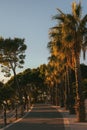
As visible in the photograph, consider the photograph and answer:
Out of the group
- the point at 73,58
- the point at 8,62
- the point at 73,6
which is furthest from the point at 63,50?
the point at 8,62

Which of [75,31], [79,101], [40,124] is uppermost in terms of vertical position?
[75,31]

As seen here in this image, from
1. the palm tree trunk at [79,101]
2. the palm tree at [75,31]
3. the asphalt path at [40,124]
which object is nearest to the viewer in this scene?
the asphalt path at [40,124]

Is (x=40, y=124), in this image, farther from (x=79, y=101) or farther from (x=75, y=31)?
(x=75, y=31)

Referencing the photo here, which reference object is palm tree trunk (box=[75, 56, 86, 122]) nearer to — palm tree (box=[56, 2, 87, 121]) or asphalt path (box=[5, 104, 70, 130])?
palm tree (box=[56, 2, 87, 121])

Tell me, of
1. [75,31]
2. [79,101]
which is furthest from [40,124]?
[75,31]

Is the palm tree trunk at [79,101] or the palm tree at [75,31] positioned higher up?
the palm tree at [75,31]

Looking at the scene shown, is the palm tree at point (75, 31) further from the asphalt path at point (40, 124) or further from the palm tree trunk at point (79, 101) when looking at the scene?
the asphalt path at point (40, 124)

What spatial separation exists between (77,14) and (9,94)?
11.5 metres

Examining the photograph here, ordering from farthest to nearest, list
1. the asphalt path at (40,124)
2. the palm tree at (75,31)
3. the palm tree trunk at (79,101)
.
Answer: the palm tree trunk at (79,101), the palm tree at (75,31), the asphalt path at (40,124)

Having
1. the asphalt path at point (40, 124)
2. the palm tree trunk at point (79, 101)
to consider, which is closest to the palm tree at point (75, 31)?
the palm tree trunk at point (79, 101)

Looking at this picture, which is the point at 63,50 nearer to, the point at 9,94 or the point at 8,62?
the point at 9,94

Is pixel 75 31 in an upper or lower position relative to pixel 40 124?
upper

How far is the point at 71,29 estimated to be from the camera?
109 ft

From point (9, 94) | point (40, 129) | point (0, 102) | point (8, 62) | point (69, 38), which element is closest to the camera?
point (40, 129)
